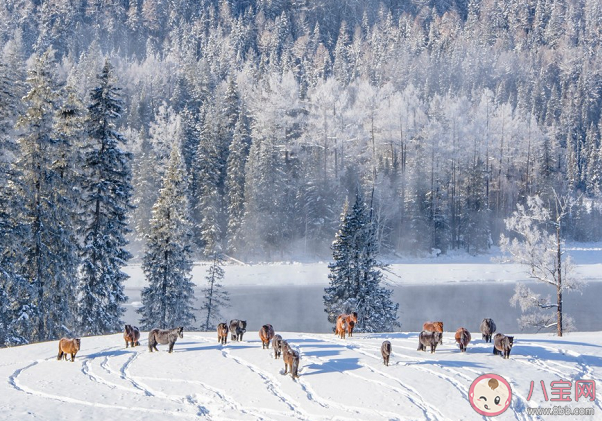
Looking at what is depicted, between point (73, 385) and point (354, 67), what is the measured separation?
108 meters

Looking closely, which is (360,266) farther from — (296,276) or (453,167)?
(453,167)

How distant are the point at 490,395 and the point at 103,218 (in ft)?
67.3

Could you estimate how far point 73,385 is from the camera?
12.1 metres

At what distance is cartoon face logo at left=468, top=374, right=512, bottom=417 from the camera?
36.5 feet

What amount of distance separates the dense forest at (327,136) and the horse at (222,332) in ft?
38.0

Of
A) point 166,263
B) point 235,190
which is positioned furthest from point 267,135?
point 166,263

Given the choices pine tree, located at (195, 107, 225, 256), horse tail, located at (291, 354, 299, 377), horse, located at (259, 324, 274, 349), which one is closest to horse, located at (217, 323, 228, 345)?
horse, located at (259, 324, 274, 349)

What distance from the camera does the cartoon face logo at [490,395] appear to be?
36.5ft

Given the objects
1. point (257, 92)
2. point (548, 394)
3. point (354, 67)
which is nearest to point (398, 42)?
point (354, 67)

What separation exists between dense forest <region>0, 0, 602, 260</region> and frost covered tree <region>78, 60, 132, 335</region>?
0.59 metres

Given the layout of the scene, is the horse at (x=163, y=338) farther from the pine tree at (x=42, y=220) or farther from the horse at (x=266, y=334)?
the pine tree at (x=42, y=220)

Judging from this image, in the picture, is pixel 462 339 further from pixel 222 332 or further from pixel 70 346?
pixel 70 346

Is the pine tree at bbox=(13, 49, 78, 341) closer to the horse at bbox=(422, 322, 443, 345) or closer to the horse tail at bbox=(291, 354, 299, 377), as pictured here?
the horse tail at bbox=(291, 354, 299, 377)

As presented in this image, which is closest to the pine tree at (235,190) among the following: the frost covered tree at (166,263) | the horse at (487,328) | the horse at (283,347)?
the frost covered tree at (166,263)
